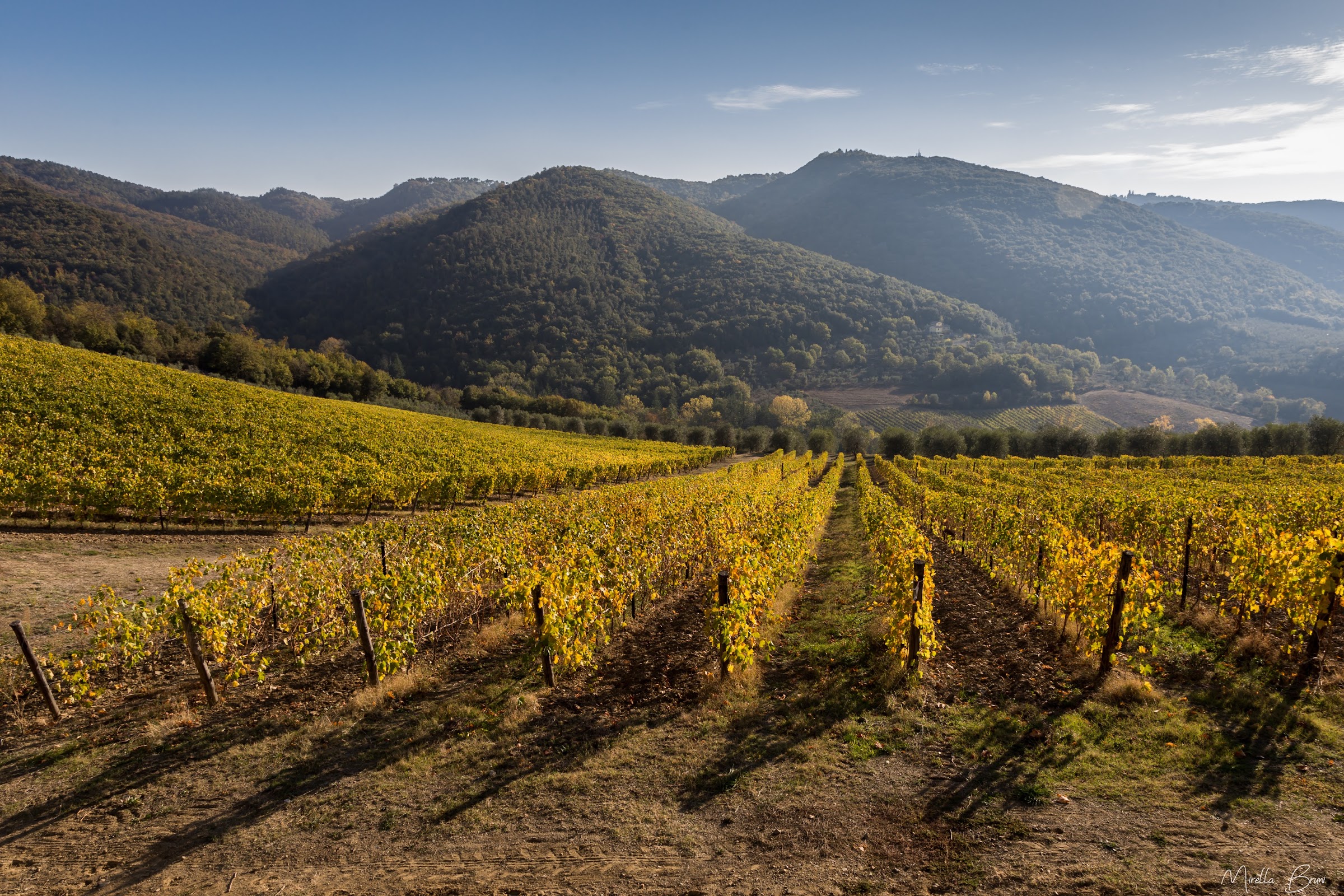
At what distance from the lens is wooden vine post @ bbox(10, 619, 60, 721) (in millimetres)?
6652

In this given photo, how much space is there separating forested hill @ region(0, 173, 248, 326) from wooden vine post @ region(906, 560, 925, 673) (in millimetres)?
129032

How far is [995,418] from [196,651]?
147786 mm

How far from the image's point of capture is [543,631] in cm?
768

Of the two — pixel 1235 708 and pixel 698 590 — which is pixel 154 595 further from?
pixel 1235 708

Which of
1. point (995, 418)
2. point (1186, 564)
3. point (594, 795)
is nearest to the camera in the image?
point (594, 795)

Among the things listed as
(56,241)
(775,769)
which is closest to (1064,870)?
(775,769)

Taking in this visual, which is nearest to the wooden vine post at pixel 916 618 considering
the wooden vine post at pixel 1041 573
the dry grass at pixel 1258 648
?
the wooden vine post at pixel 1041 573

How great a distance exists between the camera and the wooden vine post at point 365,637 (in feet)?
24.6

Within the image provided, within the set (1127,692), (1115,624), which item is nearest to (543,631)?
(1127,692)

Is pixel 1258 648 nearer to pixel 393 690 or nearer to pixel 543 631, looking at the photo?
pixel 543 631

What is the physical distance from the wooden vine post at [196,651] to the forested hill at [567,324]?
133 meters

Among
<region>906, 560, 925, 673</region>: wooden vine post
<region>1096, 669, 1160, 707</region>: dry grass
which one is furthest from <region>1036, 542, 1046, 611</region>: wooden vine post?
<region>906, 560, 925, 673</region>: wooden vine post

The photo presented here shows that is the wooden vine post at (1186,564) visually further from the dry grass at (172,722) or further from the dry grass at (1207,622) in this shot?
the dry grass at (172,722)

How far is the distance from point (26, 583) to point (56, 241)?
15425 centimetres
